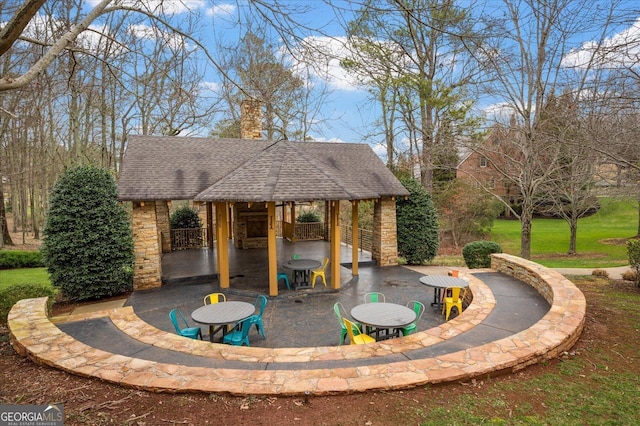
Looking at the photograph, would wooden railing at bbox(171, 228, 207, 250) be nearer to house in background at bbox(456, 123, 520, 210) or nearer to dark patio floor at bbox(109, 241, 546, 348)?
dark patio floor at bbox(109, 241, 546, 348)

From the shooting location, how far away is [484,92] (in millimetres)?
11844

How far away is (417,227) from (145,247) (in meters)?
9.51

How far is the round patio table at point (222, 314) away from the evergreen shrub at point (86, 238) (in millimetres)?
4443

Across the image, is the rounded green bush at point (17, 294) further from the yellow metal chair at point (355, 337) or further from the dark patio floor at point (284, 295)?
the yellow metal chair at point (355, 337)

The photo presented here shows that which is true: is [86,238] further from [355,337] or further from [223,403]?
[355,337]

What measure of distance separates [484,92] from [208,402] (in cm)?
1243

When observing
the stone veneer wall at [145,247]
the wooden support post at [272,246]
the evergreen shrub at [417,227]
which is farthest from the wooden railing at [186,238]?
the evergreen shrub at [417,227]

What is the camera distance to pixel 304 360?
16.0 feet

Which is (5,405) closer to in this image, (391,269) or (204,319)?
(204,319)

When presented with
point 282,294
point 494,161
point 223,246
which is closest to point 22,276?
point 223,246

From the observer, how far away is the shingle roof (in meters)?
9.12

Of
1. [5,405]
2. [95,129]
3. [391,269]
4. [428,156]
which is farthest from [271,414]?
[95,129]

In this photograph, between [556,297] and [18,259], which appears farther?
[18,259]

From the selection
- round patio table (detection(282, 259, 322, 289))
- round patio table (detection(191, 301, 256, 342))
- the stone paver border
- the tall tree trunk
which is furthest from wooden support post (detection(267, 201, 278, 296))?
the tall tree trunk
